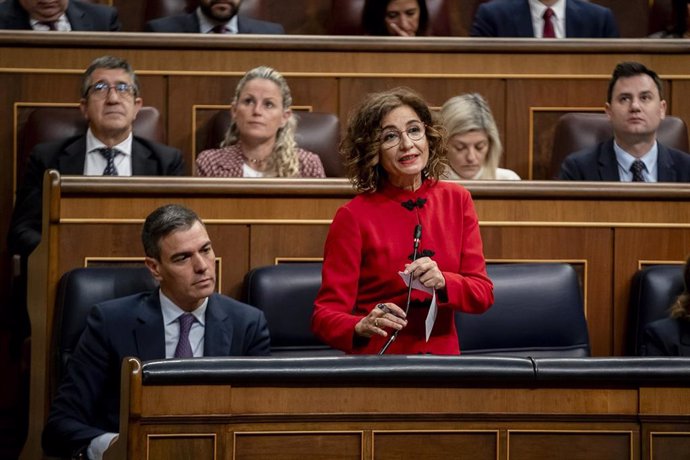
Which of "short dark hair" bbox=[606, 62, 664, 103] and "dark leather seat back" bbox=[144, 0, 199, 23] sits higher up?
"dark leather seat back" bbox=[144, 0, 199, 23]

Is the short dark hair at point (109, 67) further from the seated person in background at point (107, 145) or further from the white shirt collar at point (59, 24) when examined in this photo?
the white shirt collar at point (59, 24)

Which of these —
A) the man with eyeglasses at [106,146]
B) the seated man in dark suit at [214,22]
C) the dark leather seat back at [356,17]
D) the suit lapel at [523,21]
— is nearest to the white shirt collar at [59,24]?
the seated man in dark suit at [214,22]

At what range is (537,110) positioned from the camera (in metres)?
2.93

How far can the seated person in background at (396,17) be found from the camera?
125 inches

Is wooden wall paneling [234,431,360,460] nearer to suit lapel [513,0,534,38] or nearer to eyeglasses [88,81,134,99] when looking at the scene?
eyeglasses [88,81,134,99]

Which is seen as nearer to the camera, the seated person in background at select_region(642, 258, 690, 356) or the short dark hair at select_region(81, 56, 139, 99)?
the seated person in background at select_region(642, 258, 690, 356)

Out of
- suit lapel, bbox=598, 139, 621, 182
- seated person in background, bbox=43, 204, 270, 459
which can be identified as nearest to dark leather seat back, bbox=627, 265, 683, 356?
suit lapel, bbox=598, 139, 621, 182

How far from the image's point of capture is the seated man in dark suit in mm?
3117

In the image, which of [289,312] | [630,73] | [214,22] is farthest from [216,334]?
[214,22]

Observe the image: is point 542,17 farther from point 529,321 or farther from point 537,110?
point 529,321

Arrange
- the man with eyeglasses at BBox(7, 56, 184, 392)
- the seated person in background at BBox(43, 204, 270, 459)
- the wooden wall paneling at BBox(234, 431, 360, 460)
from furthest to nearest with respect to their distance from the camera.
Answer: the man with eyeglasses at BBox(7, 56, 184, 392) → the seated person in background at BBox(43, 204, 270, 459) → the wooden wall paneling at BBox(234, 431, 360, 460)

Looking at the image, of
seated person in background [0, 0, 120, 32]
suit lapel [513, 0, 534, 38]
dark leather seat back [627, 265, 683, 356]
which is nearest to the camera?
dark leather seat back [627, 265, 683, 356]

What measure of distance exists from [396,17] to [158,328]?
4.79ft

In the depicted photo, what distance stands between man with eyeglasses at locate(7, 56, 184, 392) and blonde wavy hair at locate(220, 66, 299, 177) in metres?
0.14
